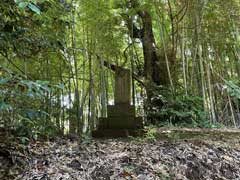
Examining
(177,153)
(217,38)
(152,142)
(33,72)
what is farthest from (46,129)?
(217,38)

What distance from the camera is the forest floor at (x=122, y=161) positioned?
1951 millimetres

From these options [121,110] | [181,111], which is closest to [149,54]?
[181,111]

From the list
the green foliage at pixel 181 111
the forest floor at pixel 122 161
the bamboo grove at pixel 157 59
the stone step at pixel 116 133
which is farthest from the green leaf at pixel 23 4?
the green foliage at pixel 181 111

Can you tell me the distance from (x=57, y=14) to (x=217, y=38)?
3.75 m

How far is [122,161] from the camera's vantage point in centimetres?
218

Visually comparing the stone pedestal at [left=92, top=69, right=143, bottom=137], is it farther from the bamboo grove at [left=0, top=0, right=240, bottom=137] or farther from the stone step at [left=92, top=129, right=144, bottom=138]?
the bamboo grove at [left=0, top=0, right=240, bottom=137]

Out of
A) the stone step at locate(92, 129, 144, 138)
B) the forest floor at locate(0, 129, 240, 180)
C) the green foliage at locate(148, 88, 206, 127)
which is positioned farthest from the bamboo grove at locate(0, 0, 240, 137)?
the forest floor at locate(0, 129, 240, 180)

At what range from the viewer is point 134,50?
6469 mm

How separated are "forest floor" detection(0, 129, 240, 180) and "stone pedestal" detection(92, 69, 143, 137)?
143 centimetres

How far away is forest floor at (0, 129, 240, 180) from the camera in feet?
6.40

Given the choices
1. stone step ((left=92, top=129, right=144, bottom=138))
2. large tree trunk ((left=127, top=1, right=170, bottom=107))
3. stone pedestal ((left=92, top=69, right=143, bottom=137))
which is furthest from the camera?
large tree trunk ((left=127, top=1, right=170, bottom=107))

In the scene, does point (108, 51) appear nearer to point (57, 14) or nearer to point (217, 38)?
point (217, 38)

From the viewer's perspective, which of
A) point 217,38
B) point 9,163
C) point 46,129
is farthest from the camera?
point 217,38

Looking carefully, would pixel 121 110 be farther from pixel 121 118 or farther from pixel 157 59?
pixel 157 59
